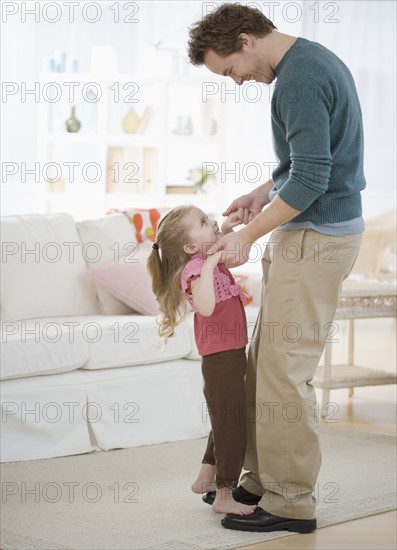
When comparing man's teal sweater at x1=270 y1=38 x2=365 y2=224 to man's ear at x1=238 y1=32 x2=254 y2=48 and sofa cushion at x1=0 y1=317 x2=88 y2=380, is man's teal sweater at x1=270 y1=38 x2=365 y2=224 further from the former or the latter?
sofa cushion at x1=0 y1=317 x2=88 y2=380

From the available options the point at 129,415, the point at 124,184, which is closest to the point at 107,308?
the point at 129,415

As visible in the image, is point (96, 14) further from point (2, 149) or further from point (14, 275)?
point (14, 275)

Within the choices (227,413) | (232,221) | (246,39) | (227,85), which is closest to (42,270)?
(232,221)

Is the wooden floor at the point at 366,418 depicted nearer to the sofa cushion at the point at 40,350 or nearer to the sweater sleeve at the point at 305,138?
the sweater sleeve at the point at 305,138

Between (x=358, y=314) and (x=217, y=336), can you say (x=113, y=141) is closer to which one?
(x=358, y=314)

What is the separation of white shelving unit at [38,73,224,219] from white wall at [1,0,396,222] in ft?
0.64

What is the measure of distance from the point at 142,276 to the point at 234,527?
1586 mm

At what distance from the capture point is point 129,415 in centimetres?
370

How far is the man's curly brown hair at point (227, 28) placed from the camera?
2.45 metres

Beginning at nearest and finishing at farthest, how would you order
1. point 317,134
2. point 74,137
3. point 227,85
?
point 317,134 → point 74,137 → point 227,85

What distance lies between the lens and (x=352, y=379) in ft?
14.5

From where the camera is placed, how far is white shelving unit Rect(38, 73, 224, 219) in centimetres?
597

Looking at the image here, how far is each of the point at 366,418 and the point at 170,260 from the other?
2017 millimetres

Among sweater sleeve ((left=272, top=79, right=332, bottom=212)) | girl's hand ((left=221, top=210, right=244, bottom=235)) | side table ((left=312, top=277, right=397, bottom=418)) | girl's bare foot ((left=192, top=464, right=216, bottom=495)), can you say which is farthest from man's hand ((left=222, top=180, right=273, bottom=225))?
side table ((left=312, top=277, right=397, bottom=418))
